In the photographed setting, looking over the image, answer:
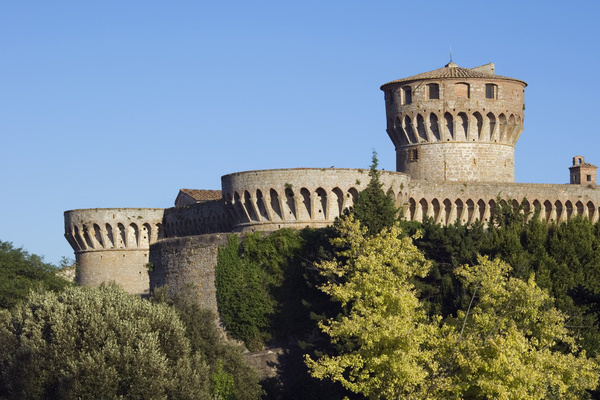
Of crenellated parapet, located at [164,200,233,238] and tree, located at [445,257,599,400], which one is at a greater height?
crenellated parapet, located at [164,200,233,238]

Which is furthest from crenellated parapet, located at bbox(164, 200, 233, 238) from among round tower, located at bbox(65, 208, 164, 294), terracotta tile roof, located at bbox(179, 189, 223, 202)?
terracotta tile roof, located at bbox(179, 189, 223, 202)

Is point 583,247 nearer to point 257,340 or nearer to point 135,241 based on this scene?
point 257,340

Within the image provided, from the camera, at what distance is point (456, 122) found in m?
69.9

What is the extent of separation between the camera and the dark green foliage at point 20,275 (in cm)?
6288

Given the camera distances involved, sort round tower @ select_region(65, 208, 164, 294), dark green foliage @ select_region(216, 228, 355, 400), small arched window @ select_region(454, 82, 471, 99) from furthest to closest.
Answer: round tower @ select_region(65, 208, 164, 294), small arched window @ select_region(454, 82, 471, 99), dark green foliage @ select_region(216, 228, 355, 400)

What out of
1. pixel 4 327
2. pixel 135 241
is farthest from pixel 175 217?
pixel 4 327

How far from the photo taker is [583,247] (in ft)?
188

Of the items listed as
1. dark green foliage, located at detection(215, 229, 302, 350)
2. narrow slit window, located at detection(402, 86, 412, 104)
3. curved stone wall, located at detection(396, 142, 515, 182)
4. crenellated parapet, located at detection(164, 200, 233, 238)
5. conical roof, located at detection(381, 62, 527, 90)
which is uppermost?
conical roof, located at detection(381, 62, 527, 90)

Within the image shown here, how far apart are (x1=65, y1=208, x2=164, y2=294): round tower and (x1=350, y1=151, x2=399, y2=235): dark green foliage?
19731mm

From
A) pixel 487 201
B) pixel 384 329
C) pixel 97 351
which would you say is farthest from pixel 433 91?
pixel 384 329

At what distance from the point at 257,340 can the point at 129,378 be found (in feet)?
47.3

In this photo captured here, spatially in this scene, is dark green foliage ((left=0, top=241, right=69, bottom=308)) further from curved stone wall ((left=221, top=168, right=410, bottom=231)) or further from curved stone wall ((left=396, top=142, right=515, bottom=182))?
curved stone wall ((left=396, top=142, right=515, bottom=182))

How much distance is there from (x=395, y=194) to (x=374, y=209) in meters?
5.99

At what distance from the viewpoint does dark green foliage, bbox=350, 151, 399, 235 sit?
55469mm
